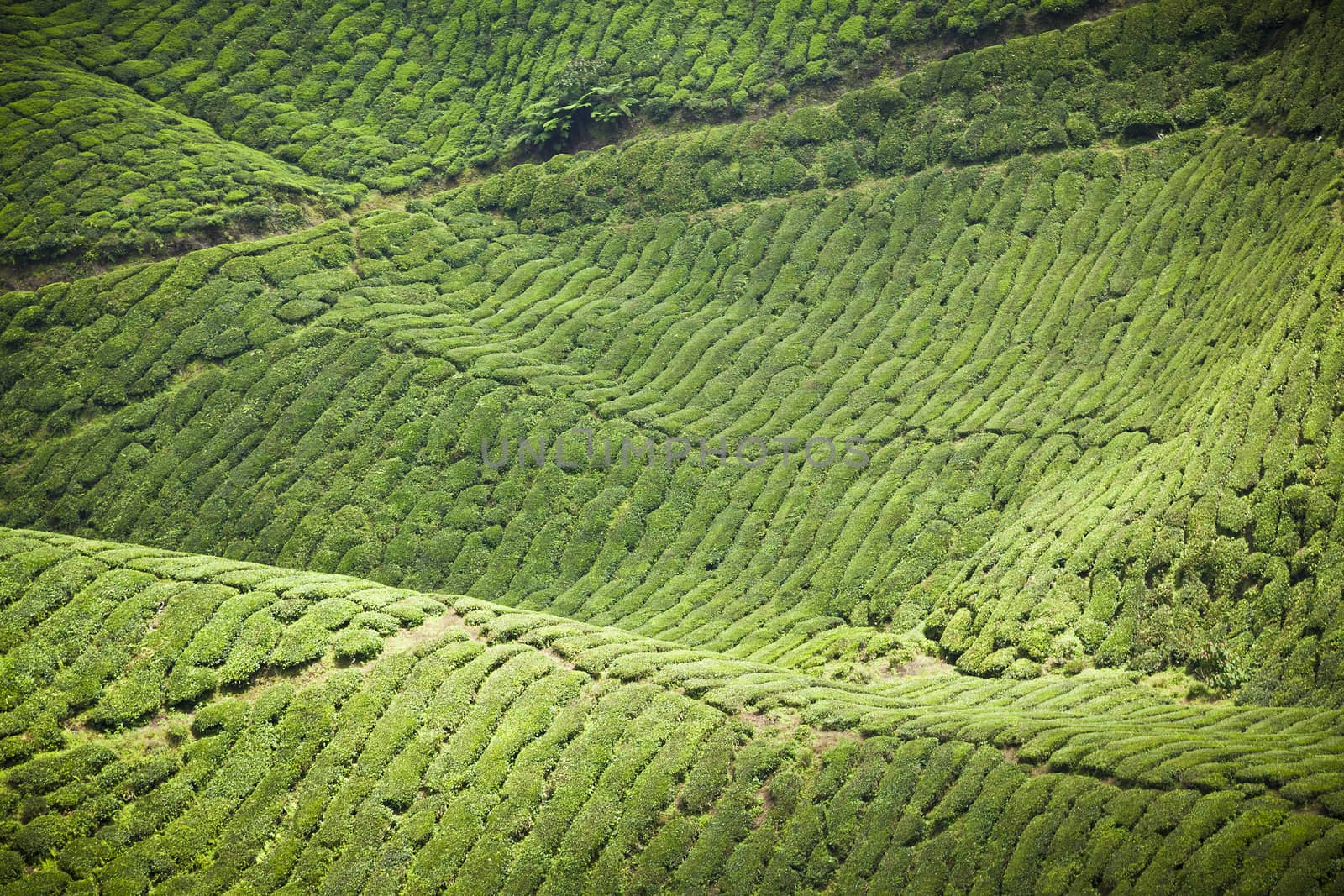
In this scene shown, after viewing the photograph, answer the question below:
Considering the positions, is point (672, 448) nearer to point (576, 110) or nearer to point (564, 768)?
point (564, 768)

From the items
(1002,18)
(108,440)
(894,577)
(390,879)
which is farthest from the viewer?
(1002,18)

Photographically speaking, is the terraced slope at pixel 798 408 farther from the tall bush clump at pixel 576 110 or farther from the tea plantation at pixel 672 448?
the tall bush clump at pixel 576 110

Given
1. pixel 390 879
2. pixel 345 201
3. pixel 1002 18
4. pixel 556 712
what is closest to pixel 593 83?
pixel 345 201

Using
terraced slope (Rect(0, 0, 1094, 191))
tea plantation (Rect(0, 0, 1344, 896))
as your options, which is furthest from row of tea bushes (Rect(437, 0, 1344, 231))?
terraced slope (Rect(0, 0, 1094, 191))

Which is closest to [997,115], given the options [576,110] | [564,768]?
[576,110]

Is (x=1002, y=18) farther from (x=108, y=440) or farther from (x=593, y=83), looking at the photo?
(x=108, y=440)
